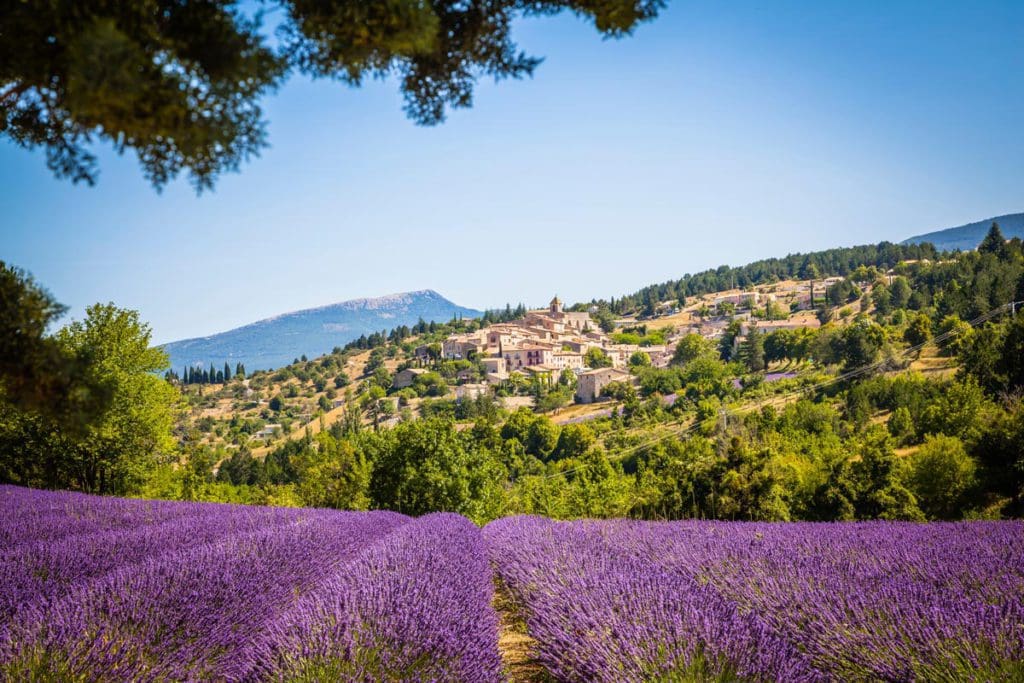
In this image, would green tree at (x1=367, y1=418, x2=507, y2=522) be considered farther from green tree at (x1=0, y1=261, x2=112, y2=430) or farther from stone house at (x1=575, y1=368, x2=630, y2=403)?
stone house at (x1=575, y1=368, x2=630, y2=403)

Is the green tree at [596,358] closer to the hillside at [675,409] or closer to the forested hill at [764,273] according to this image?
the hillside at [675,409]

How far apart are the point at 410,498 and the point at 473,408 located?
61.9 meters

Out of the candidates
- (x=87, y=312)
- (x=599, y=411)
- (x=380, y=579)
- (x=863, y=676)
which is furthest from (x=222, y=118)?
(x=599, y=411)

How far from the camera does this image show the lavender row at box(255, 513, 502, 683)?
287 cm

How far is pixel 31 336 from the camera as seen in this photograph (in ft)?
5.31

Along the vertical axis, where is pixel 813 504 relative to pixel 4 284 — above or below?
below

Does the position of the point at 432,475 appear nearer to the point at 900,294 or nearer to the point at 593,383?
the point at 593,383

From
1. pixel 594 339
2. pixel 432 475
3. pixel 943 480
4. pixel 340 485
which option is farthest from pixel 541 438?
pixel 594 339

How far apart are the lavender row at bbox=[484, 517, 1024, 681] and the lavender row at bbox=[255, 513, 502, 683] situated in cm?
45

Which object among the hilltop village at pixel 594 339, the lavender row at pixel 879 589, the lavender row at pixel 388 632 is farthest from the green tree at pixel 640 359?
the lavender row at pixel 388 632

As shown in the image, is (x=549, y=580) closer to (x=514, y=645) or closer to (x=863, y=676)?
(x=514, y=645)

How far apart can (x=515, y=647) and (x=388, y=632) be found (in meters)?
1.87

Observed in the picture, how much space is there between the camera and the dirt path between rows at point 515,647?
12.7ft

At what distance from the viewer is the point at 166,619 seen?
3.35m
